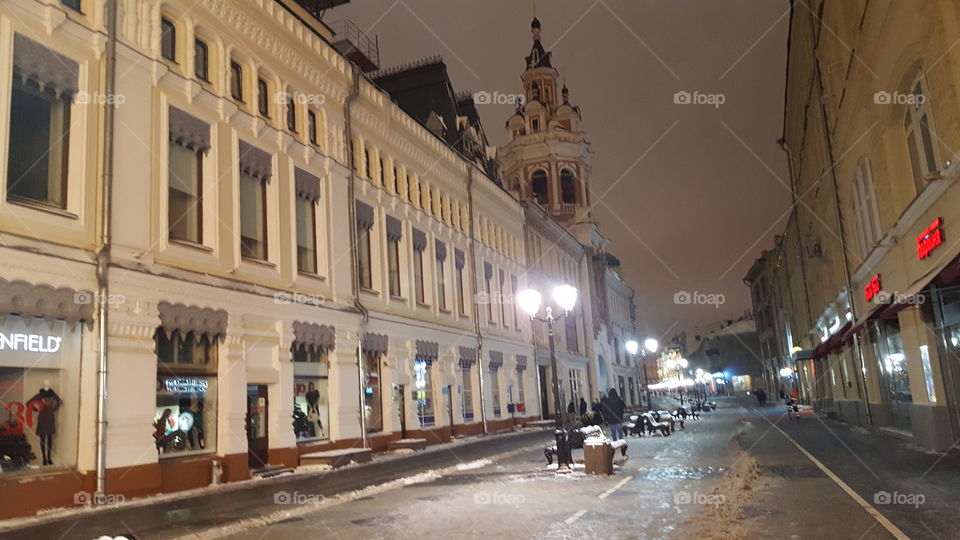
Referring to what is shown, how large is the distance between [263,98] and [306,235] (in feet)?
13.3

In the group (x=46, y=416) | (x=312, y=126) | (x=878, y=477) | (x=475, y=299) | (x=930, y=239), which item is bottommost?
(x=878, y=477)

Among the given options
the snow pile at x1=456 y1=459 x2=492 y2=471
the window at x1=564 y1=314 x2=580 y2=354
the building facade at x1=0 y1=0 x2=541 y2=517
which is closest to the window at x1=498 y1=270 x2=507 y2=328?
the building facade at x1=0 y1=0 x2=541 y2=517

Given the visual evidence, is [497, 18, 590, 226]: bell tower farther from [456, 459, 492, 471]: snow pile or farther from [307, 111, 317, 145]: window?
[456, 459, 492, 471]: snow pile

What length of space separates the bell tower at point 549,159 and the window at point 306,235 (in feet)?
119

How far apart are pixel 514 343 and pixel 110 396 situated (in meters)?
26.5

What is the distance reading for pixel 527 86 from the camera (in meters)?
64.8

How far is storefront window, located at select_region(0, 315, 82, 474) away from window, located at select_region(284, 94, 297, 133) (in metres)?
9.66

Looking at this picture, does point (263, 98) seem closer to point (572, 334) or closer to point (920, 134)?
point (920, 134)

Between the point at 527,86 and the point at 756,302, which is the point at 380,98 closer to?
the point at 527,86

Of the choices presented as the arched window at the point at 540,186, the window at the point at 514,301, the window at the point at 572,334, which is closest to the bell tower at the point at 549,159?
the arched window at the point at 540,186

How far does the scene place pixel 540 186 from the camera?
197ft

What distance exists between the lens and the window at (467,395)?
3170 cm

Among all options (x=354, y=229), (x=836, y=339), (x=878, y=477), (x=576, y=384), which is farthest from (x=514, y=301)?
(x=878, y=477)

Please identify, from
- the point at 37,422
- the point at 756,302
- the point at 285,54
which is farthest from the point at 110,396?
the point at 756,302
